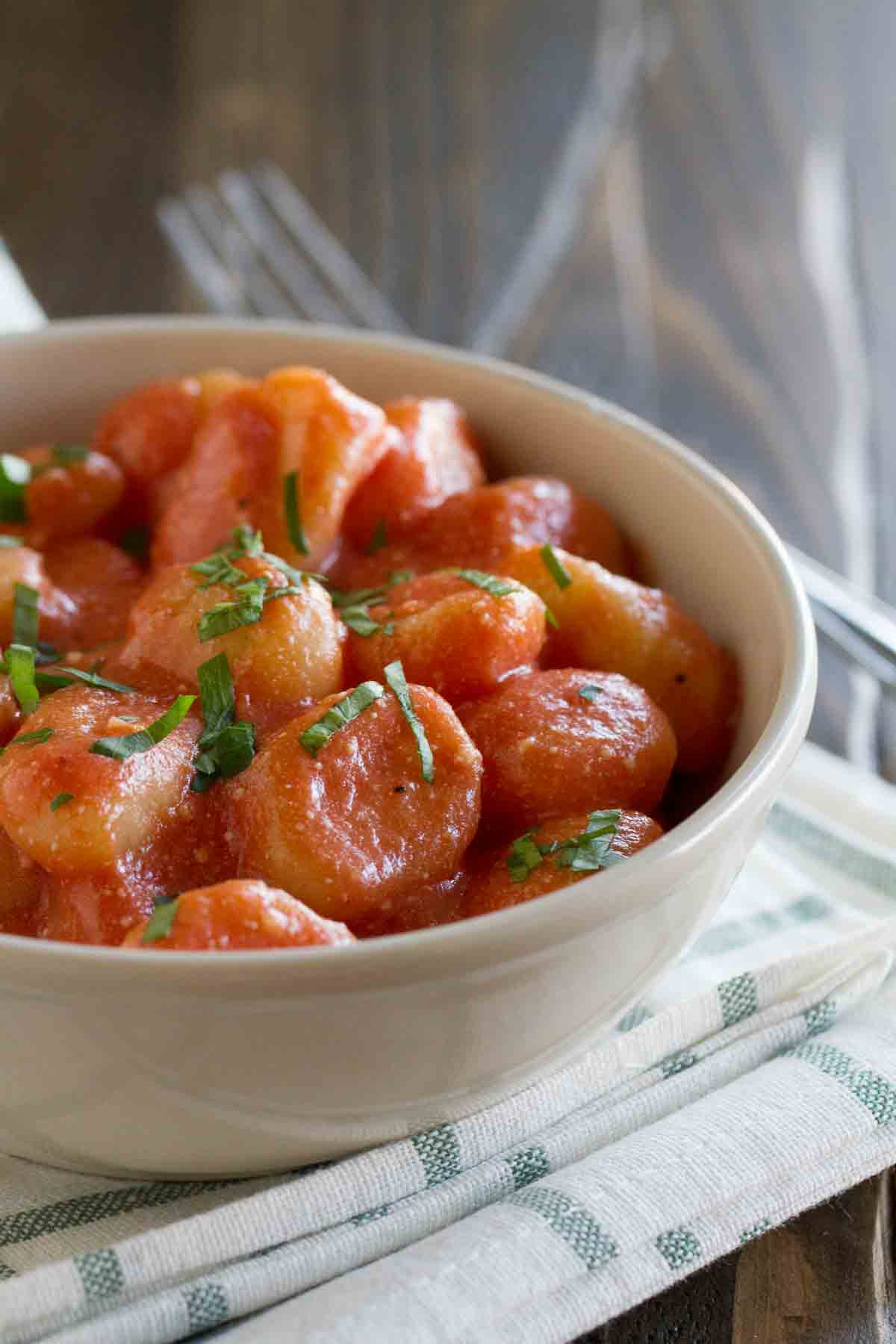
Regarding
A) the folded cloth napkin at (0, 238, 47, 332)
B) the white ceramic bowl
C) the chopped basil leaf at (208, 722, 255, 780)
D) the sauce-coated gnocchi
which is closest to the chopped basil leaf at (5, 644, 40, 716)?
the sauce-coated gnocchi

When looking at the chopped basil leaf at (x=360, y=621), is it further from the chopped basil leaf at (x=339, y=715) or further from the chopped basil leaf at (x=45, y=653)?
the chopped basil leaf at (x=45, y=653)

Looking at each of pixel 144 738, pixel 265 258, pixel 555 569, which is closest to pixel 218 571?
pixel 144 738

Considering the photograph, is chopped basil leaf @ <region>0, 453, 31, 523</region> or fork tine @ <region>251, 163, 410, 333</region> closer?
chopped basil leaf @ <region>0, 453, 31, 523</region>

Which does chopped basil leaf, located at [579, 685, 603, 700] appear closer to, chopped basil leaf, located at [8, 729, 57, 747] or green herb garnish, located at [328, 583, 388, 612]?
green herb garnish, located at [328, 583, 388, 612]

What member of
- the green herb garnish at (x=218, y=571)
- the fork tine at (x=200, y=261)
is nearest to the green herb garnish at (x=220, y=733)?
the green herb garnish at (x=218, y=571)

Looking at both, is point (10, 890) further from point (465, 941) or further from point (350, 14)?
point (350, 14)

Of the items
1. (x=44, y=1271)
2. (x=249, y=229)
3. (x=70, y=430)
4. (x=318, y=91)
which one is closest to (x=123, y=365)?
(x=70, y=430)
